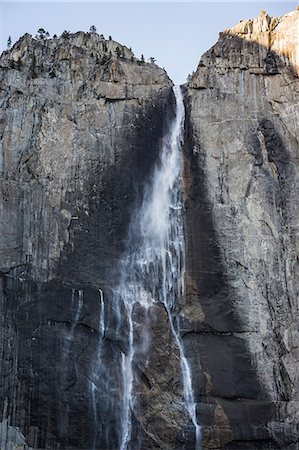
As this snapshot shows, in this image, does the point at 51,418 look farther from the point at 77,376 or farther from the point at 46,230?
the point at 46,230

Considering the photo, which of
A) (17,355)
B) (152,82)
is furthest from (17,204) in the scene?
(152,82)

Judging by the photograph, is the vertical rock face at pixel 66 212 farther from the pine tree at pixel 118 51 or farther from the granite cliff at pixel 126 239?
the pine tree at pixel 118 51

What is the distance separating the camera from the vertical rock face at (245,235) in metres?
26.3

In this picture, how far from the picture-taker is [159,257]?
29.0m

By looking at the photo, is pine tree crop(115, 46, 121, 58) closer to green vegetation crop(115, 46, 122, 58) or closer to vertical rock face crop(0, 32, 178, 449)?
green vegetation crop(115, 46, 122, 58)

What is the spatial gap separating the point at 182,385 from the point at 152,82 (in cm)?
1526

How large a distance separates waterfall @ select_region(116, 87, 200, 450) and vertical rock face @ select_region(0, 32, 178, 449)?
→ 1.71 feet

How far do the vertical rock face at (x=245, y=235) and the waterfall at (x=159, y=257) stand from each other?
0.48 meters

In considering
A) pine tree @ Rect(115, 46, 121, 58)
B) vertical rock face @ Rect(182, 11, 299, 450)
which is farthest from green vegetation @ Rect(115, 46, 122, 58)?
vertical rock face @ Rect(182, 11, 299, 450)

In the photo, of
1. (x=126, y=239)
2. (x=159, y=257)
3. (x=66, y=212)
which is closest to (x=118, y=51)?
(x=66, y=212)

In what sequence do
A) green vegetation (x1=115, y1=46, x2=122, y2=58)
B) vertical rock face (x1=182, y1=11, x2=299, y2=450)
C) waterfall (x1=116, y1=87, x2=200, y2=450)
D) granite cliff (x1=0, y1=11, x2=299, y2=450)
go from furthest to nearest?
green vegetation (x1=115, y1=46, x2=122, y2=58) < waterfall (x1=116, y1=87, x2=200, y2=450) < vertical rock face (x1=182, y1=11, x2=299, y2=450) < granite cliff (x1=0, y1=11, x2=299, y2=450)

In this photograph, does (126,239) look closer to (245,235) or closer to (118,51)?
(245,235)

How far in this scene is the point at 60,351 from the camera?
26.6m

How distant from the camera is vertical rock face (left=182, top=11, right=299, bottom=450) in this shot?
2630 centimetres
